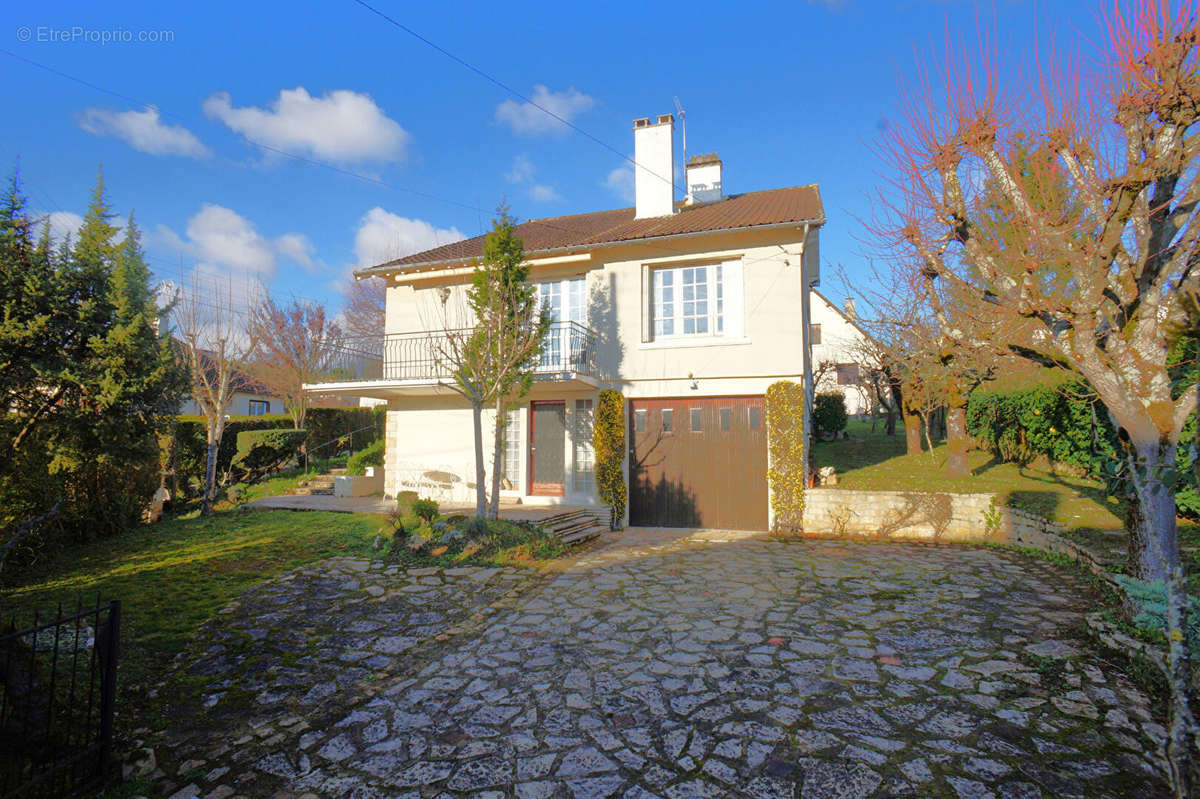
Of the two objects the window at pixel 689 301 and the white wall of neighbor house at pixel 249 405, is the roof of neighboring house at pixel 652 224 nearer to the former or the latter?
the window at pixel 689 301

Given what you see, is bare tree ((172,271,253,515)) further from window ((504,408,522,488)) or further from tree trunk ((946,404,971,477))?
tree trunk ((946,404,971,477))

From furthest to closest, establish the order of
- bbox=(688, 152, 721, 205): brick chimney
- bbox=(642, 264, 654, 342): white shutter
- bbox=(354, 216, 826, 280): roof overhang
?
bbox=(688, 152, 721, 205): brick chimney → bbox=(642, 264, 654, 342): white shutter → bbox=(354, 216, 826, 280): roof overhang

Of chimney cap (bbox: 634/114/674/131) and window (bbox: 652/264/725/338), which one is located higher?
chimney cap (bbox: 634/114/674/131)

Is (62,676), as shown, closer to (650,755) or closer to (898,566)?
(650,755)

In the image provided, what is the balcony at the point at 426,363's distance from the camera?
39.7 ft

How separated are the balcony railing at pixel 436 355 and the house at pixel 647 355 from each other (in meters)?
0.03

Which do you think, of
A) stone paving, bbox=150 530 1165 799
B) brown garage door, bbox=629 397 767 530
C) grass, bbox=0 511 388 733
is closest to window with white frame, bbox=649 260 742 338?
brown garage door, bbox=629 397 767 530

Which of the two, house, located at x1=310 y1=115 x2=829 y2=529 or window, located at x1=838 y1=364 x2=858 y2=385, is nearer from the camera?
house, located at x1=310 y1=115 x2=829 y2=529

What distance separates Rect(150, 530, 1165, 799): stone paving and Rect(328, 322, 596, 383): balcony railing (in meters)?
5.96

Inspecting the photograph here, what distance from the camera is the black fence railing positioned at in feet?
9.87

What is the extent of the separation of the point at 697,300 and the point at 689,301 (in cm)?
17

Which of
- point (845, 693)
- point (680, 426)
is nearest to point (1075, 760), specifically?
point (845, 693)

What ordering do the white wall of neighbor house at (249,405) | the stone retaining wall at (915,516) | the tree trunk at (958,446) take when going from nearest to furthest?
the stone retaining wall at (915,516)
the tree trunk at (958,446)
the white wall of neighbor house at (249,405)

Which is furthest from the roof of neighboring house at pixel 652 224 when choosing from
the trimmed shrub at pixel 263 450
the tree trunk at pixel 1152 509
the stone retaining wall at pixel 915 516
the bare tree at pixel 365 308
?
the bare tree at pixel 365 308
